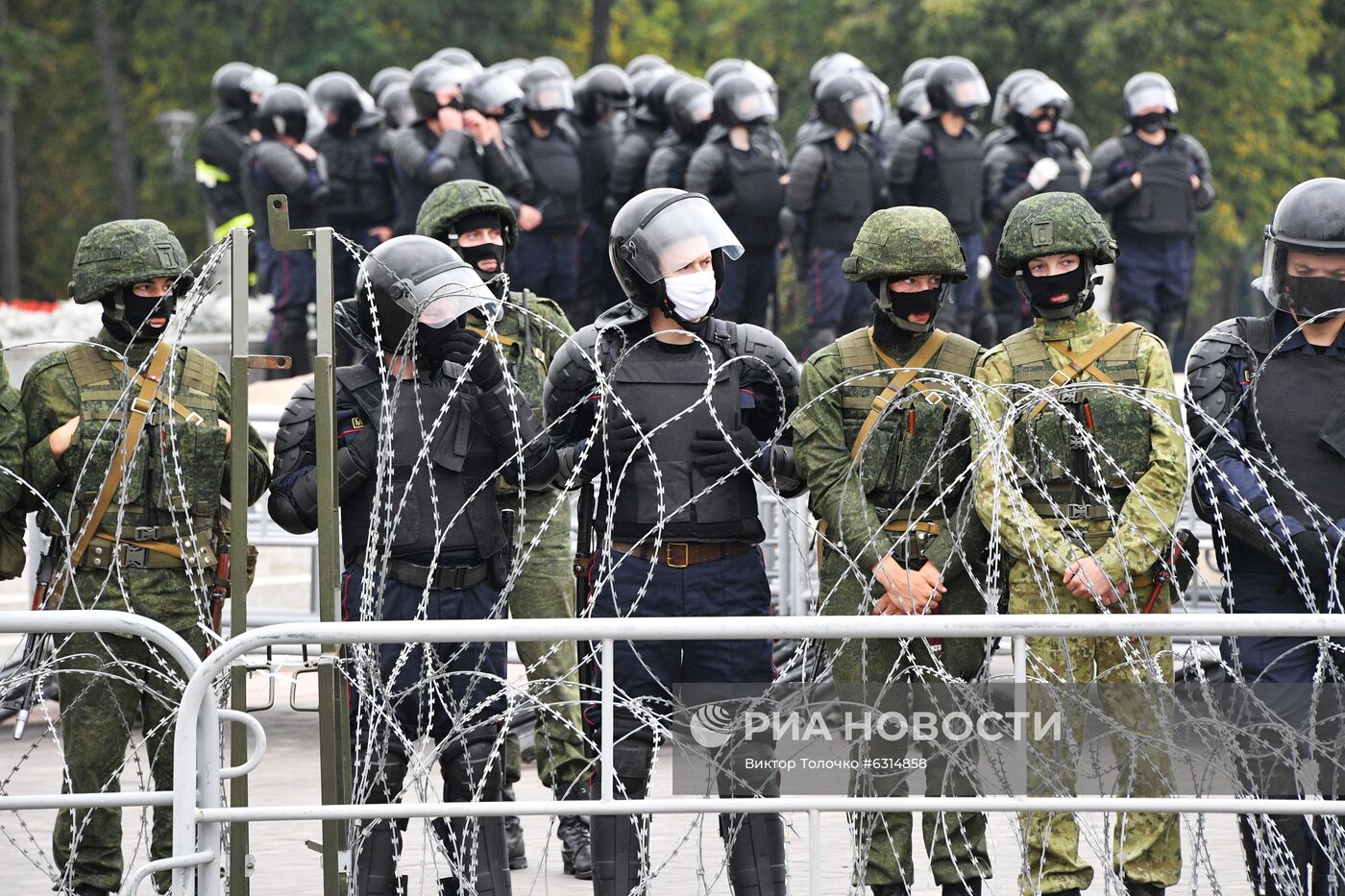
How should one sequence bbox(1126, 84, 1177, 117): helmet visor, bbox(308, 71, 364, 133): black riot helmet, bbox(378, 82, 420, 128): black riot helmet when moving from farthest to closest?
bbox(378, 82, 420, 128): black riot helmet
bbox(308, 71, 364, 133): black riot helmet
bbox(1126, 84, 1177, 117): helmet visor

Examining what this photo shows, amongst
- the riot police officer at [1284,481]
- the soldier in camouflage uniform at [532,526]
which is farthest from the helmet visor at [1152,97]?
the riot police officer at [1284,481]

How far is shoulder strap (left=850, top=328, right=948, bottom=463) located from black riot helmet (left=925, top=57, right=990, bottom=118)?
29.2 feet

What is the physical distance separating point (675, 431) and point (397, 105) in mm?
10593

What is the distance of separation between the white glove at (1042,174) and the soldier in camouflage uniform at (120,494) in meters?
9.23

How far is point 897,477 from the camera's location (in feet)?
17.9

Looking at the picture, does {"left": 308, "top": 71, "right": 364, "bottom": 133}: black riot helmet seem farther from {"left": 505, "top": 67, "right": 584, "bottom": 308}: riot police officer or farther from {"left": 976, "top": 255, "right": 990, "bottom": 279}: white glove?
{"left": 976, "top": 255, "right": 990, "bottom": 279}: white glove

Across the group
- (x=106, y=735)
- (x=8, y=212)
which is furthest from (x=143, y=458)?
(x=8, y=212)

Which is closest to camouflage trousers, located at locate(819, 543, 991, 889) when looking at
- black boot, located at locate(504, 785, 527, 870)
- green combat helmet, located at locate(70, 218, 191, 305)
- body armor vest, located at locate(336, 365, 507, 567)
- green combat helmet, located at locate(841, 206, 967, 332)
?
green combat helmet, located at locate(841, 206, 967, 332)

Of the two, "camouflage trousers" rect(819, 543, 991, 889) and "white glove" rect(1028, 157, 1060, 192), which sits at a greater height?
"white glove" rect(1028, 157, 1060, 192)

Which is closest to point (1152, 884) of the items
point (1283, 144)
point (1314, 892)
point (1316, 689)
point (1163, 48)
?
point (1314, 892)

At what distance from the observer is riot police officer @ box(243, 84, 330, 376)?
1443 centimetres

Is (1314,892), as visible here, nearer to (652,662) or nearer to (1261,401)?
(1261,401)

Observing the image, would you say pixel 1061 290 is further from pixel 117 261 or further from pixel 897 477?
pixel 117 261

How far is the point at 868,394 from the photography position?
549cm
